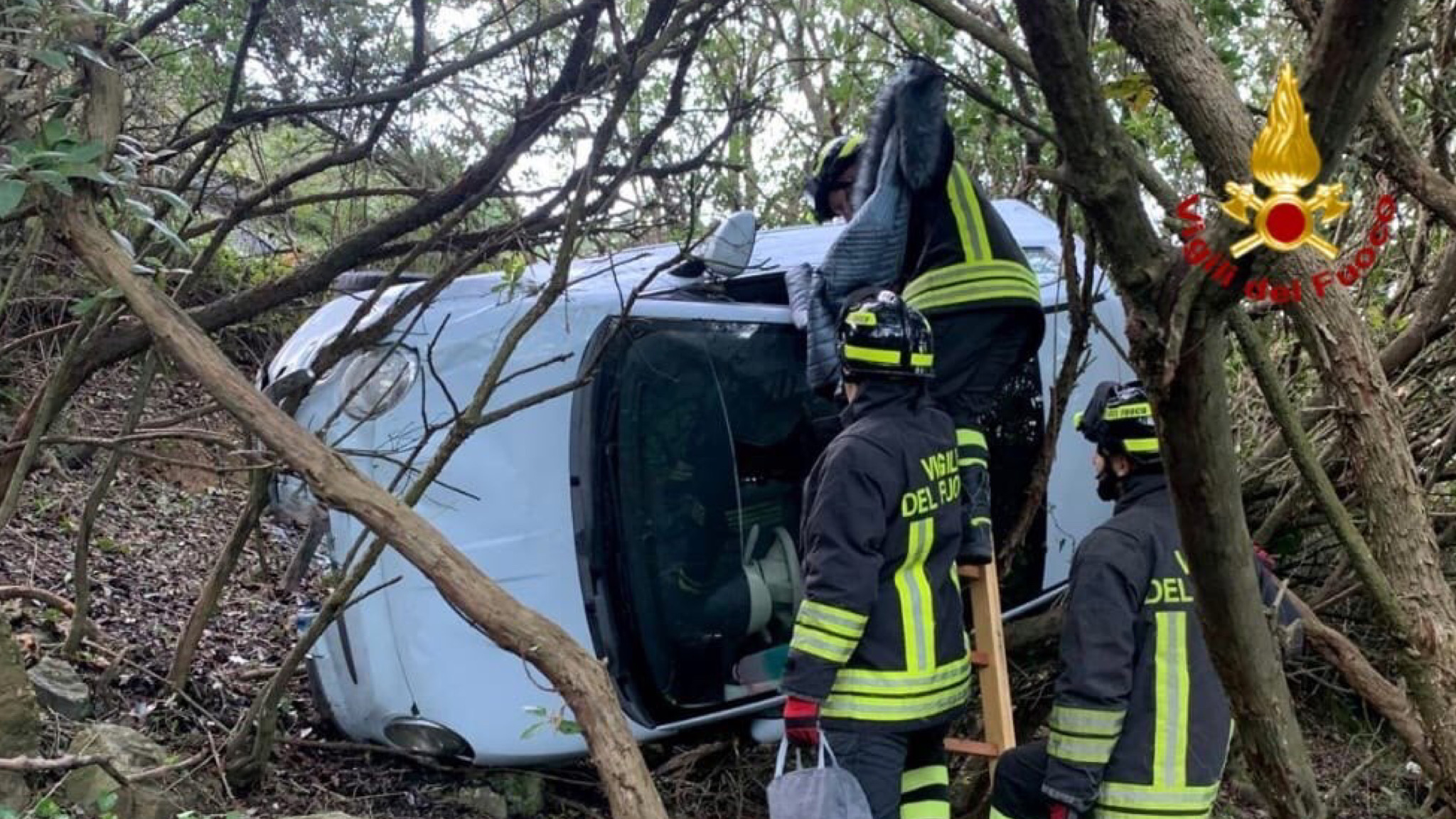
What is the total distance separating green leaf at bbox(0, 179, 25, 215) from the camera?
2283 millimetres

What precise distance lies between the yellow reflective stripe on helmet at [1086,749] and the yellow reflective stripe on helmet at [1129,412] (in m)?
0.84

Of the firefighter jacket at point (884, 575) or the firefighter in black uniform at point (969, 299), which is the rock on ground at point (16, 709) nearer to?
the firefighter jacket at point (884, 575)

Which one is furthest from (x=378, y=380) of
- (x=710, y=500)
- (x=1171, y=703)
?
(x=1171, y=703)

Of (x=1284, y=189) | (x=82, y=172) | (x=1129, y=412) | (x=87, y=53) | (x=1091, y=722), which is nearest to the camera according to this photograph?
(x=1284, y=189)

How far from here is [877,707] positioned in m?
3.45

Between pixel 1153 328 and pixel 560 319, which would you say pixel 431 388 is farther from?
pixel 1153 328

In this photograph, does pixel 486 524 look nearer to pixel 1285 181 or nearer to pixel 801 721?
pixel 801 721

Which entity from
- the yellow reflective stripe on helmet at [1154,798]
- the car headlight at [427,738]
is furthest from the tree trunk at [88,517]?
the yellow reflective stripe on helmet at [1154,798]

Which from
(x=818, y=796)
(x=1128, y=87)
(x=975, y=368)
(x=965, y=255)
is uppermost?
(x=1128, y=87)

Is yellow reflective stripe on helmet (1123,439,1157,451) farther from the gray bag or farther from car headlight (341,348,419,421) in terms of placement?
car headlight (341,348,419,421)

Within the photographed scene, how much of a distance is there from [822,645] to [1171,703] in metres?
0.92

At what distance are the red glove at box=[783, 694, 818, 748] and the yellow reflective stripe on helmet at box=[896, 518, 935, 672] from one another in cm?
33

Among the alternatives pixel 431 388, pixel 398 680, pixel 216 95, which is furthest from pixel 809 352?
pixel 216 95

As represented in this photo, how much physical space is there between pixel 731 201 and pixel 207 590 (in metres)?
2.58
